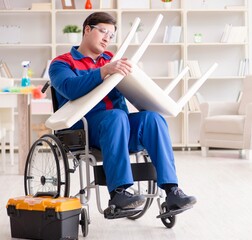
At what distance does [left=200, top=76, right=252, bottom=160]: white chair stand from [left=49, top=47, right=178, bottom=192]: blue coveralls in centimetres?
361

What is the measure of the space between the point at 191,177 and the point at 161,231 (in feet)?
6.92

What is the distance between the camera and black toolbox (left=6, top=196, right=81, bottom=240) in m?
2.45

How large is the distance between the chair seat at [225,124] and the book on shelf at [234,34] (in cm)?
133

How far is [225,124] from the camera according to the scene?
6.38 m

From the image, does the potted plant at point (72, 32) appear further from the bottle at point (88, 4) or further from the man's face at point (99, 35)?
the man's face at point (99, 35)

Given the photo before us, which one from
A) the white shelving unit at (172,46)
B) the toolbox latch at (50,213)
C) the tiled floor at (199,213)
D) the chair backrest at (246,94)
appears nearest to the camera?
the toolbox latch at (50,213)

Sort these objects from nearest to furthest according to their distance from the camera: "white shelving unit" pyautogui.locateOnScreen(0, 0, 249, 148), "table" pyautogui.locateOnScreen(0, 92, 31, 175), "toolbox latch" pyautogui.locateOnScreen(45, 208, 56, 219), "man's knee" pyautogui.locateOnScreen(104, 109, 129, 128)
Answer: "toolbox latch" pyautogui.locateOnScreen(45, 208, 56, 219), "man's knee" pyautogui.locateOnScreen(104, 109, 129, 128), "table" pyautogui.locateOnScreen(0, 92, 31, 175), "white shelving unit" pyautogui.locateOnScreen(0, 0, 249, 148)

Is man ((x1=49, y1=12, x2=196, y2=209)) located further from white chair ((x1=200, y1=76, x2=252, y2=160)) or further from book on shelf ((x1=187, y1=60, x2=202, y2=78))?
book on shelf ((x1=187, y1=60, x2=202, y2=78))

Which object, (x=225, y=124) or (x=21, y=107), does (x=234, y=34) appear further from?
(x=21, y=107)

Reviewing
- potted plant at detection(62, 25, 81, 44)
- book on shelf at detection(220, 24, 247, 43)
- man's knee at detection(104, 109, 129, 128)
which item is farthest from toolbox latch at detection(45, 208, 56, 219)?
book on shelf at detection(220, 24, 247, 43)

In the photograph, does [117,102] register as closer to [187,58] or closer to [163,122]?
[163,122]

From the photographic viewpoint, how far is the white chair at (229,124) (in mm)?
6262

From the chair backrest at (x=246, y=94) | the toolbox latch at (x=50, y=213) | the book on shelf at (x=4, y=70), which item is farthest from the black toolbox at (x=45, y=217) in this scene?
the book on shelf at (x=4, y=70)

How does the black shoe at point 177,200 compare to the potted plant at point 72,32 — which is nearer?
the black shoe at point 177,200
